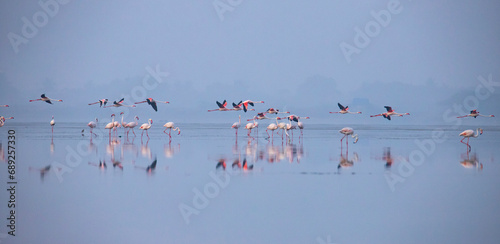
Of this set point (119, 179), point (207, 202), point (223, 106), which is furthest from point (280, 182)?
point (223, 106)

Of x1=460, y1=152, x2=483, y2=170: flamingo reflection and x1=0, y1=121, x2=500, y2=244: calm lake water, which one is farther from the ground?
x1=460, y1=152, x2=483, y2=170: flamingo reflection

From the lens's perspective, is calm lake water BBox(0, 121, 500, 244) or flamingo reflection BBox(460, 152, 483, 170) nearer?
calm lake water BBox(0, 121, 500, 244)

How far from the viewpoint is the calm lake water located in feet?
24.1

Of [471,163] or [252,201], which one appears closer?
[252,201]

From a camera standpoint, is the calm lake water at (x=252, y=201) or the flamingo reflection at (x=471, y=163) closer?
the calm lake water at (x=252, y=201)

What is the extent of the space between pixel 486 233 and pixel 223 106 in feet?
72.3

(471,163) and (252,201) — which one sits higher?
(471,163)

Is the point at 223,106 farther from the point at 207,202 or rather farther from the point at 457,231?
the point at 457,231

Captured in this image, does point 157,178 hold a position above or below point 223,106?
below

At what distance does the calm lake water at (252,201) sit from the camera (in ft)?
24.1

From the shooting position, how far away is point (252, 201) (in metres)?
9.31

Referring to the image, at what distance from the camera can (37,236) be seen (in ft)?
22.9

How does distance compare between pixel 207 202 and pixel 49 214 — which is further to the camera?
pixel 207 202

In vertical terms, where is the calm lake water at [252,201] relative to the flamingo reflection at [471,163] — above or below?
below
